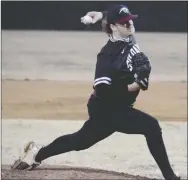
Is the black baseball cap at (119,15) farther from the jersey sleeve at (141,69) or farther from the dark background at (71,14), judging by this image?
the dark background at (71,14)

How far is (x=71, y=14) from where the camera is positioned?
92.5 ft

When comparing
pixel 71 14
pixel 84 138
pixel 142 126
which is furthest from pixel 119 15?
pixel 71 14

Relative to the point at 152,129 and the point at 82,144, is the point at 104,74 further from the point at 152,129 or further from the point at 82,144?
the point at 82,144

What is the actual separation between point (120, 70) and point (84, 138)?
2.46ft

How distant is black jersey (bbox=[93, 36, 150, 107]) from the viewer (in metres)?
4.84

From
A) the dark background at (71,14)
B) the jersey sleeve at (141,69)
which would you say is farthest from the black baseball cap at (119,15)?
the dark background at (71,14)

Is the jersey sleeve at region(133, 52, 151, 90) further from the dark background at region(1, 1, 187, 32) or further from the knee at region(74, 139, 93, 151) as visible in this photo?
the dark background at region(1, 1, 187, 32)

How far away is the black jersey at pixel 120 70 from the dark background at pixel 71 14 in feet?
74.6

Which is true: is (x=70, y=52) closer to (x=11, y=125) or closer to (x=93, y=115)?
(x=11, y=125)

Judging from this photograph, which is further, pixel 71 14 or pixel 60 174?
pixel 71 14

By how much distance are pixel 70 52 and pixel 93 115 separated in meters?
15.8

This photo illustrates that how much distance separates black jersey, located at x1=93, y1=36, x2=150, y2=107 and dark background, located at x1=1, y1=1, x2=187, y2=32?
22.7m

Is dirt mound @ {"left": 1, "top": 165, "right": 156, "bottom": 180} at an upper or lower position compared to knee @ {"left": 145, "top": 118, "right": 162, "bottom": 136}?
lower

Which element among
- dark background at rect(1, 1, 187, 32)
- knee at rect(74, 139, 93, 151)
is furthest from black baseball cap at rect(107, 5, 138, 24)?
dark background at rect(1, 1, 187, 32)
